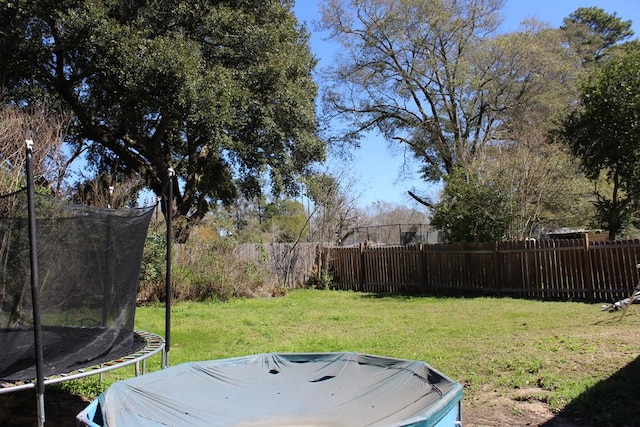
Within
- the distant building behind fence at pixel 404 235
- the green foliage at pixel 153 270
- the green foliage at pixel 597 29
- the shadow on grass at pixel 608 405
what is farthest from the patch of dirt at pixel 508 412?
the green foliage at pixel 597 29

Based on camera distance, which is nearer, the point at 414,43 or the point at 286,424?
the point at 286,424

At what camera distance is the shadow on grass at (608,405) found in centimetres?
415

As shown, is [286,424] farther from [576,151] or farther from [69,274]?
[576,151]

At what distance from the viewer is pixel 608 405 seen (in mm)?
4410

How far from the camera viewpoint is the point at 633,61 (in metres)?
12.2

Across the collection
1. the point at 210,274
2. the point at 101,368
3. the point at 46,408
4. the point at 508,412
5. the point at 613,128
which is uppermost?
the point at 613,128

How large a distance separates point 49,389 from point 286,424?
3000 mm

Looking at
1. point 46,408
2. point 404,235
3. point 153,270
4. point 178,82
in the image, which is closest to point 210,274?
point 153,270

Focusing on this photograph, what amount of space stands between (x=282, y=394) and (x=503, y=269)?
9.64 m

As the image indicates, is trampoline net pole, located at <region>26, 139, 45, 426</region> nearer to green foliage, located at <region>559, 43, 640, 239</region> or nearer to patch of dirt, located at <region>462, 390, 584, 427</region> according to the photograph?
patch of dirt, located at <region>462, 390, 584, 427</region>

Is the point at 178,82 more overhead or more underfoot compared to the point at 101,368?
more overhead

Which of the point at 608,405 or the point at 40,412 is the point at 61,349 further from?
the point at 608,405

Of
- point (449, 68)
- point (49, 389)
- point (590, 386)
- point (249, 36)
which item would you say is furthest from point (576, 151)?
point (49, 389)

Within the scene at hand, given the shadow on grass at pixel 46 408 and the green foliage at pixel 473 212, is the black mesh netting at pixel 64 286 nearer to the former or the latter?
the shadow on grass at pixel 46 408
